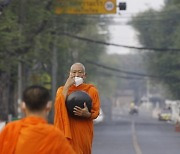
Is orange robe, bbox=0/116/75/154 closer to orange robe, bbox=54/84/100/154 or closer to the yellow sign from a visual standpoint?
orange robe, bbox=54/84/100/154

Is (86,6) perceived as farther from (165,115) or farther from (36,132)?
(165,115)

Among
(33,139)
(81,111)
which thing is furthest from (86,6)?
(33,139)

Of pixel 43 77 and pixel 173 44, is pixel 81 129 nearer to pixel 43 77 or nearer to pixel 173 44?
pixel 43 77

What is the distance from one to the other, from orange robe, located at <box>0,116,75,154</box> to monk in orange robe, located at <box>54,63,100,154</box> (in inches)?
140

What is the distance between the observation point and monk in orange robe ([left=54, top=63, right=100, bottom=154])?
35.9 ft

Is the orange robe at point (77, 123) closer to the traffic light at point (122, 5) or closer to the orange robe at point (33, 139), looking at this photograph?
the orange robe at point (33, 139)

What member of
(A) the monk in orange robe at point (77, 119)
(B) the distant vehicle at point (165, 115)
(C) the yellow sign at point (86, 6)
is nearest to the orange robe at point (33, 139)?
(A) the monk in orange robe at point (77, 119)

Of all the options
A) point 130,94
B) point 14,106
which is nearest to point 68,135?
point 14,106

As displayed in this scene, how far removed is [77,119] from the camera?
1116cm

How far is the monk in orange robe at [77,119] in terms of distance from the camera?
10945mm

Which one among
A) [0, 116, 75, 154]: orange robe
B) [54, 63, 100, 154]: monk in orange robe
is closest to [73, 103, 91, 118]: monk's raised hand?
[54, 63, 100, 154]: monk in orange robe

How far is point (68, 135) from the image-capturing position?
35.9ft

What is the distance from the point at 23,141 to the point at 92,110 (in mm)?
3958

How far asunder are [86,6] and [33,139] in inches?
1213
